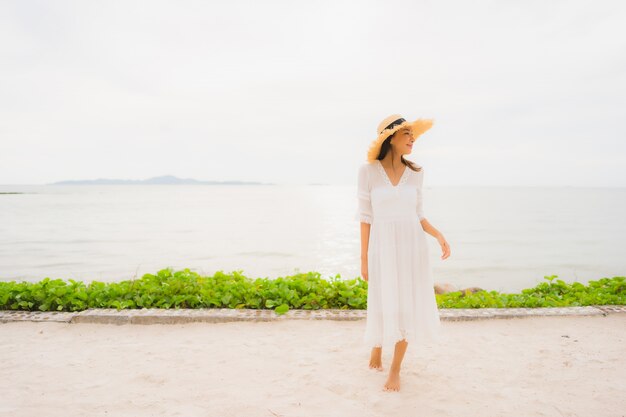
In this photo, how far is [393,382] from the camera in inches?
165

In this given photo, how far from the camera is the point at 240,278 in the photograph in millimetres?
7766

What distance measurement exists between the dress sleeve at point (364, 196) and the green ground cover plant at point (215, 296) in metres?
2.74

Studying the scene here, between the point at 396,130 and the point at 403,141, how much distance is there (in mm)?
146

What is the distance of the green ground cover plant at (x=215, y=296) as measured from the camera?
6617 millimetres

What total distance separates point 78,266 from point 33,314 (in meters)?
13.7

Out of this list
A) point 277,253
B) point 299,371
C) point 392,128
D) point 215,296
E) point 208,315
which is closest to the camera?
point 392,128

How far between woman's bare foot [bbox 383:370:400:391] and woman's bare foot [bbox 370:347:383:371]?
1.30 feet

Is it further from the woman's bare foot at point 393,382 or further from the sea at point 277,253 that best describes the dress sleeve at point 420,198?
the sea at point 277,253

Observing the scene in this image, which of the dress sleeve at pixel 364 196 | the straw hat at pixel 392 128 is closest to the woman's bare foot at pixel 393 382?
the dress sleeve at pixel 364 196

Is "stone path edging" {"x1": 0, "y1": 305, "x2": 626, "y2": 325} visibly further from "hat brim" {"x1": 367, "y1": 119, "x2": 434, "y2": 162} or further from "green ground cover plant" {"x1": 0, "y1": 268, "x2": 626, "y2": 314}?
"hat brim" {"x1": 367, "y1": 119, "x2": 434, "y2": 162}

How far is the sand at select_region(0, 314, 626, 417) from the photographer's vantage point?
388cm

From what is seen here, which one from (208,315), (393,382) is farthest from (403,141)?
(208,315)

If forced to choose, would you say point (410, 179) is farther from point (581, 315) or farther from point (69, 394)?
point (581, 315)

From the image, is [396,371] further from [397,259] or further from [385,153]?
[385,153]
